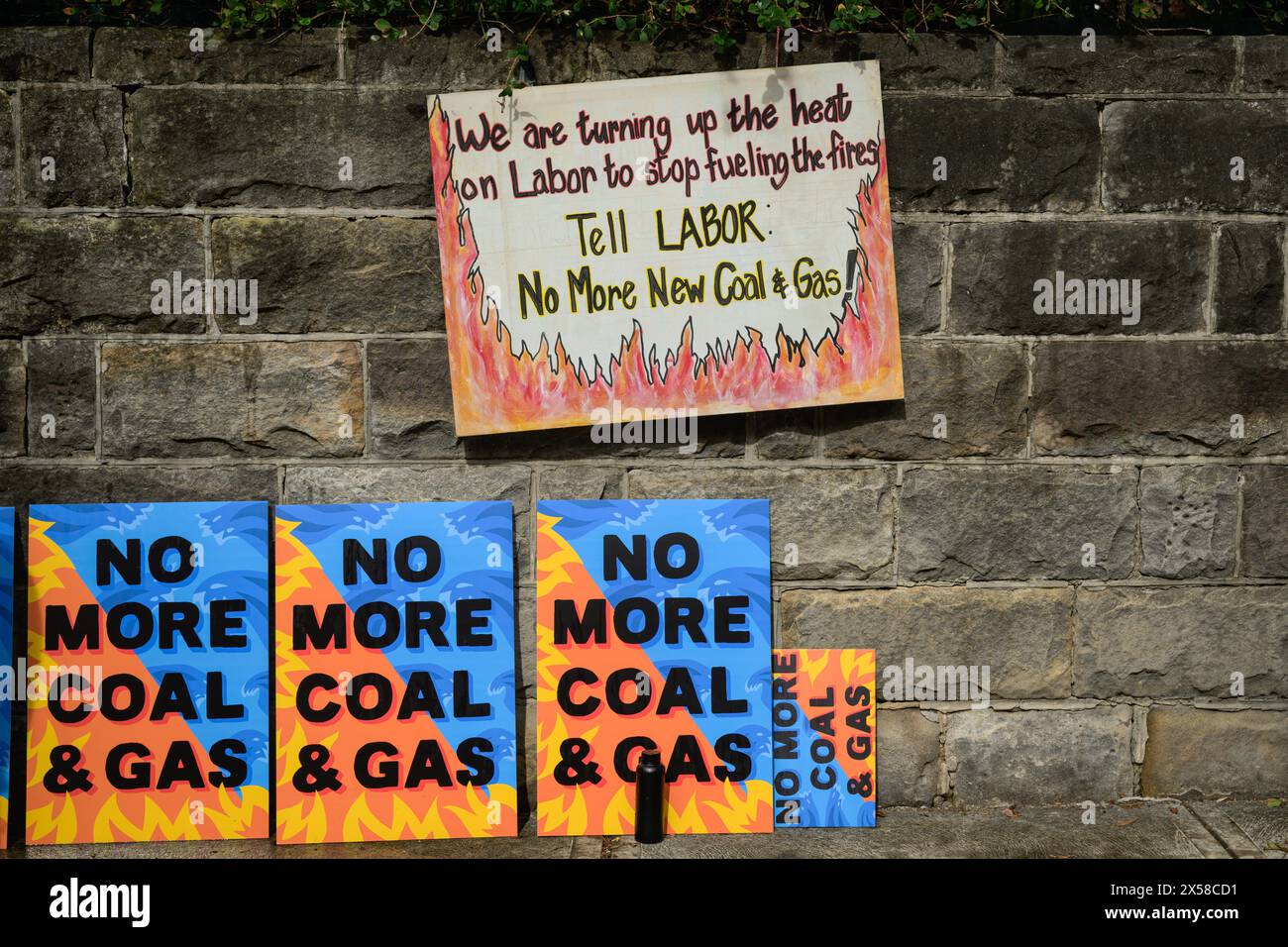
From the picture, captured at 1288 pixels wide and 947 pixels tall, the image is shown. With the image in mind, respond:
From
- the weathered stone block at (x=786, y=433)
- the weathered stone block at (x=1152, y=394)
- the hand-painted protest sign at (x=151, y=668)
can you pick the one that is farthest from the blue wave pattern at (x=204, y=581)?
the weathered stone block at (x=1152, y=394)

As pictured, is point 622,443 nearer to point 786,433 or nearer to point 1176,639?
point 786,433

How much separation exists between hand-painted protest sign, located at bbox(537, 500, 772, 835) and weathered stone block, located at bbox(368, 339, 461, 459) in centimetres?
41

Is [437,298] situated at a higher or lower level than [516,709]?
higher

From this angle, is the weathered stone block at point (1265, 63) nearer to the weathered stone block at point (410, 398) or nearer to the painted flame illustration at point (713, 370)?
the painted flame illustration at point (713, 370)

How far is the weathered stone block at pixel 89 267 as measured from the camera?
10.4ft

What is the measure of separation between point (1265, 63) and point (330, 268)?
3.00 metres

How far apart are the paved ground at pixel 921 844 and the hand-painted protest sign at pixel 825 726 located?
0.14 meters

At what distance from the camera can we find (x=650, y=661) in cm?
325

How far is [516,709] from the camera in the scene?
10.8 ft

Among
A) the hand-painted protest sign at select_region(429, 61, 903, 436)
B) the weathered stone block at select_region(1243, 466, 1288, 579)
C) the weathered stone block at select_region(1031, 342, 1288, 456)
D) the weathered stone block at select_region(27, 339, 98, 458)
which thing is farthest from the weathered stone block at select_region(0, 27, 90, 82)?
the weathered stone block at select_region(1243, 466, 1288, 579)

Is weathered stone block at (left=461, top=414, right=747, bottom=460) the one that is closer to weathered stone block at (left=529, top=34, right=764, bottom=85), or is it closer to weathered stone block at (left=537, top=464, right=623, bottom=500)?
weathered stone block at (left=537, top=464, right=623, bottom=500)
